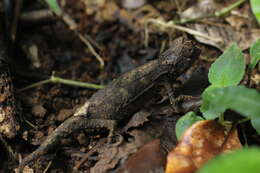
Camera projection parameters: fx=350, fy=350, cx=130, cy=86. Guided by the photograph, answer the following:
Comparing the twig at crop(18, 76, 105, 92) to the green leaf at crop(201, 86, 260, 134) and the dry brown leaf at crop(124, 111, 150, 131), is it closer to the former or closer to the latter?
the dry brown leaf at crop(124, 111, 150, 131)

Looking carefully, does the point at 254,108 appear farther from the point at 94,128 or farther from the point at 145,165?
the point at 94,128

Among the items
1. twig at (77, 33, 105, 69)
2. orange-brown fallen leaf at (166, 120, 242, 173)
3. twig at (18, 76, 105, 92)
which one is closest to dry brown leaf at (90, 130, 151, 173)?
orange-brown fallen leaf at (166, 120, 242, 173)

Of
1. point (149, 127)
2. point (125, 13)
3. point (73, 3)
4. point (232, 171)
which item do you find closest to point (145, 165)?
point (149, 127)

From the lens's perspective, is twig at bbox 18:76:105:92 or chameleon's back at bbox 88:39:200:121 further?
twig at bbox 18:76:105:92

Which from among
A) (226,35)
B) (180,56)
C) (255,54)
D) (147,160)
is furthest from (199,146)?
(226,35)

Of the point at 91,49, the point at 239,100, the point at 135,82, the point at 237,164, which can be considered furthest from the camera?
the point at 91,49

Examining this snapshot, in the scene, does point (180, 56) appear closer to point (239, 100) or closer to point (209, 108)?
point (209, 108)
